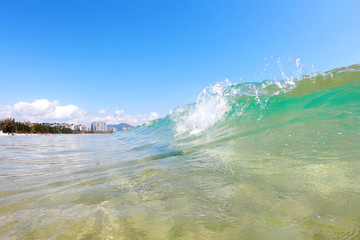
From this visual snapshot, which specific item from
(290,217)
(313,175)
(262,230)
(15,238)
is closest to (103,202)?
(15,238)

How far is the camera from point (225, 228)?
5.18 feet

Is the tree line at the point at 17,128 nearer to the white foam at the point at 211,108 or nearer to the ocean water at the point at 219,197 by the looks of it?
the white foam at the point at 211,108

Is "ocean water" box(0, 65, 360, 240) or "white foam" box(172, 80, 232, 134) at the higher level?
"white foam" box(172, 80, 232, 134)

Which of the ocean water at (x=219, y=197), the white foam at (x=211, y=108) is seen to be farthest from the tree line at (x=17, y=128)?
the ocean water at (x=219, y=197)

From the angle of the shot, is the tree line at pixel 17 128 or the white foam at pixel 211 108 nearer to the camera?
the white foam at pixel 211 108

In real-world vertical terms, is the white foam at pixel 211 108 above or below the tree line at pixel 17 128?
below

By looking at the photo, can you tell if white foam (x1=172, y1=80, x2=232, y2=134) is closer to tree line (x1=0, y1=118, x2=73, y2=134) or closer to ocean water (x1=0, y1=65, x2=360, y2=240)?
ocean water (x1=0, y1=65, x2=360, y2=240)

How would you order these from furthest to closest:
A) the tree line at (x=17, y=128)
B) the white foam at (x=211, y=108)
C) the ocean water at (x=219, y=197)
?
the tree line at (x=17, y=128) < the white foam at (x=211, y=108) < the ocean water at (x=219, y=197)

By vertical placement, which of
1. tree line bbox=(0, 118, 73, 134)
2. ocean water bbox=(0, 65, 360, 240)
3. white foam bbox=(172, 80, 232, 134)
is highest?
tree line bbox=(0, 118, 73, 134)

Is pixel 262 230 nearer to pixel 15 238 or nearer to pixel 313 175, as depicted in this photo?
pixel 313 175

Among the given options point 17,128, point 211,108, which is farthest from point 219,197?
point 17,128

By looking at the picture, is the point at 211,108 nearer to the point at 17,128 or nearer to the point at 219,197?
the point at 219,197

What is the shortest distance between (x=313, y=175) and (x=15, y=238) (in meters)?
2.90

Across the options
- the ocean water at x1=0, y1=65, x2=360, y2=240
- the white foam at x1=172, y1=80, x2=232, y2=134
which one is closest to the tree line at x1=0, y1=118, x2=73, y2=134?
the white foam at x1=172, y1=80, x2=232, y2=134
